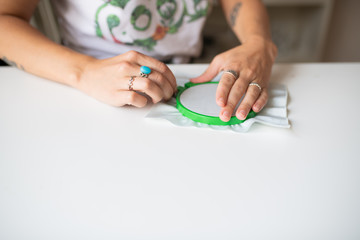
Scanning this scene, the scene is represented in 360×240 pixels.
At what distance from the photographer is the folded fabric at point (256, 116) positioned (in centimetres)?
48

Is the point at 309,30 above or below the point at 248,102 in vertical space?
below

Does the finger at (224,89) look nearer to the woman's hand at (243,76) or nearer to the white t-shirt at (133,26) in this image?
the woman's hand at (243,76)

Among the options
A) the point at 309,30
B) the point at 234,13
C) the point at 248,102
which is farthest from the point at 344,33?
the point at 248,102

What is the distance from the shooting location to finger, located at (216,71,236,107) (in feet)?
1.60

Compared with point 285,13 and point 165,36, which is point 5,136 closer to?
point 165,36

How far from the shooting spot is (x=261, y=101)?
52cm

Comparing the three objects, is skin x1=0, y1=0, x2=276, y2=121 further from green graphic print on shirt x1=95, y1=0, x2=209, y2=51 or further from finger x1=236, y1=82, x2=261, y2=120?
green graphic print on shirt x1=95, y1=0, x2=209, y2=51

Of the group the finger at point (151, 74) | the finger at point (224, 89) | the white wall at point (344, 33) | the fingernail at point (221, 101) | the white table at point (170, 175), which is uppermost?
the finger at point (151, 74)

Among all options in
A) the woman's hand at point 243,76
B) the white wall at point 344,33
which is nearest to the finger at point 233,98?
the woman's hand at point 243,76

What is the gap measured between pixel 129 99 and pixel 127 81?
38mm

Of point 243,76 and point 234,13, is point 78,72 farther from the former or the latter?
point 234,13

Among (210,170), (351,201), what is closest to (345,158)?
(351,201)

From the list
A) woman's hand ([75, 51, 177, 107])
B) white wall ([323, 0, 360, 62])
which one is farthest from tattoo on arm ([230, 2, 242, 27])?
white wall ([323, 0, 360, 62])

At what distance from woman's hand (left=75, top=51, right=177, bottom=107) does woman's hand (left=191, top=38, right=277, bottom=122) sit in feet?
0.32
